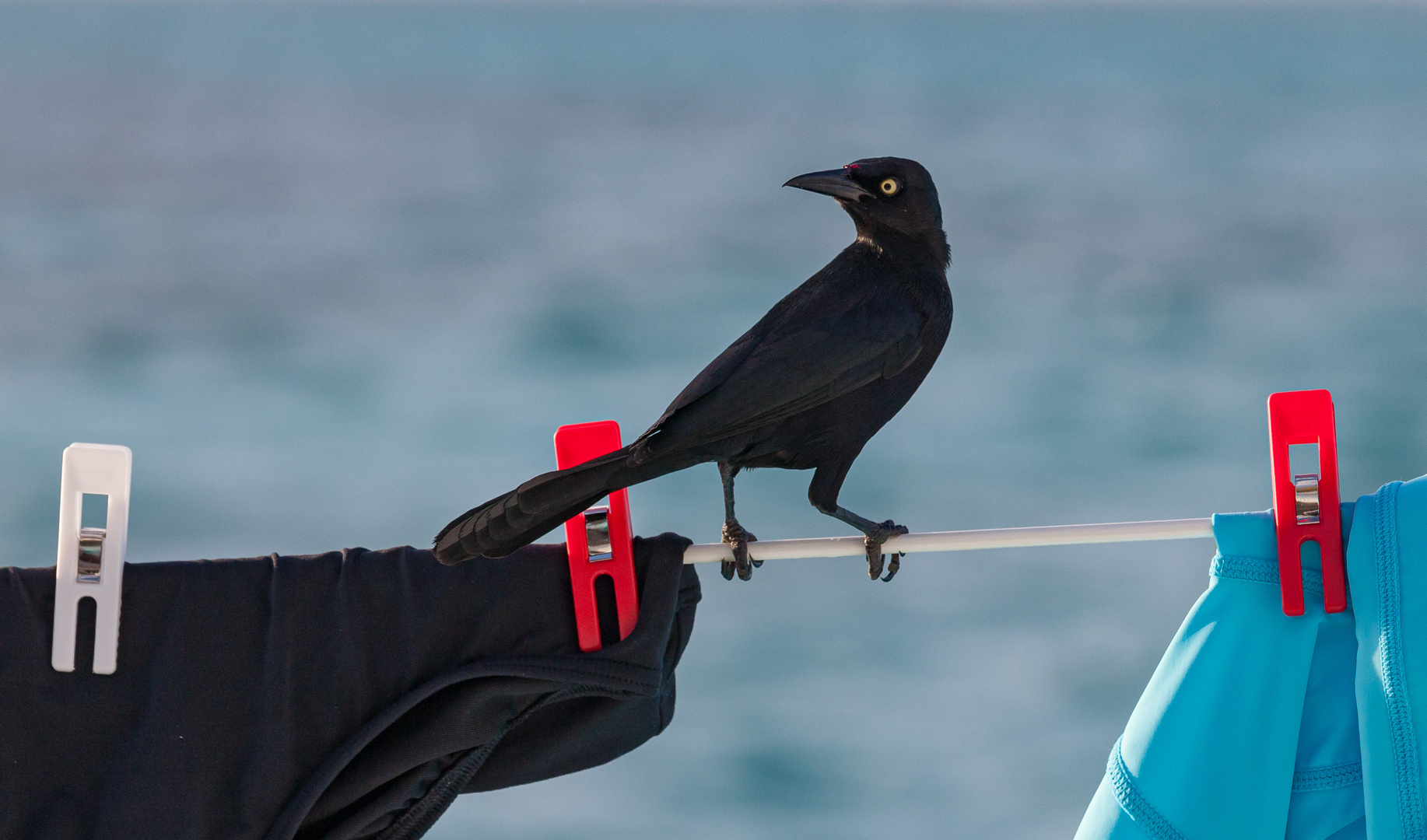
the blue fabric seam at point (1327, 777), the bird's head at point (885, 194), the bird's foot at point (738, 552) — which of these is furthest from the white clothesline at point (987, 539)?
the bird's head at point (885, 194)

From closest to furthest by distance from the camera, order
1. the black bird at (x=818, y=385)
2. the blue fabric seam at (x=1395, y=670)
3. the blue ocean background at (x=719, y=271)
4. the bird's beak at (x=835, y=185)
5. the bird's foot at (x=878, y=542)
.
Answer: the blue fabric seam at (x=1395, y=670) → the black bird at (x=818, y=385) → the bird's foot at (x=878, y=542) → the bird's beak at (x=835, y=185) → the blue ocean background at (x=719, y=271)

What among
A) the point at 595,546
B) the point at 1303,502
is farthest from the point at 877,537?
the point at 1303,502

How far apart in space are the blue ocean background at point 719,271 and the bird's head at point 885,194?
1.97 metres

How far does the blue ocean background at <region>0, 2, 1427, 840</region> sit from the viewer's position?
3.54 metres

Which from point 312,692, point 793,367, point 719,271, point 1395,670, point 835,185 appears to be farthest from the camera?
point 719,271

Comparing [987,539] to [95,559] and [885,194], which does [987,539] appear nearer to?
[885,194]

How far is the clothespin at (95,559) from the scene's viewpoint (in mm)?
1213

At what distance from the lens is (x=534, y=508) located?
117 centimetres

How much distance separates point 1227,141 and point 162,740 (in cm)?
339

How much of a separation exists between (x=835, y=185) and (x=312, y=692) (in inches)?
30.7

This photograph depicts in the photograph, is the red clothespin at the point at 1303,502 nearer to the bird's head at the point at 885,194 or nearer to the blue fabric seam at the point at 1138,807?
the blue fabric seam at the point at 1138,807

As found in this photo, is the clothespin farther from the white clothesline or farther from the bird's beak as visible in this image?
the bird's beak

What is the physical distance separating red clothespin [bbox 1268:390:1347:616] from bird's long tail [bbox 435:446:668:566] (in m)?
0.56

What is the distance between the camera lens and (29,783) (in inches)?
47.7
